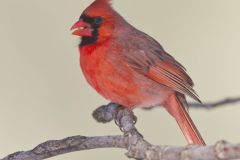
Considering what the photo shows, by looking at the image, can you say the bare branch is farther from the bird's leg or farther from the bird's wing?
the bird's wing

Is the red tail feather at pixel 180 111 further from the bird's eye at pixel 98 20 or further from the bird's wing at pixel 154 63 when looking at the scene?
the bird's eye at pixel 98 20

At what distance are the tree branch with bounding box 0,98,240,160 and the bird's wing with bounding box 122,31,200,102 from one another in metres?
0.15

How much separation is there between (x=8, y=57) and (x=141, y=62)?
1.05 metres

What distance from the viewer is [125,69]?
268 cm

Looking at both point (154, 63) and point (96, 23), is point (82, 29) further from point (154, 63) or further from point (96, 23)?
point (154, 63)

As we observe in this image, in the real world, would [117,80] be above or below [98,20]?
below

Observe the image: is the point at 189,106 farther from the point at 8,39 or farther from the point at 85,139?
the point at 8,39

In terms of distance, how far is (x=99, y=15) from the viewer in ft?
8.96

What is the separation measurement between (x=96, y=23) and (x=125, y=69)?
0.23 m

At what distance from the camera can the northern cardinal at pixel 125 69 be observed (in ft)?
8.69

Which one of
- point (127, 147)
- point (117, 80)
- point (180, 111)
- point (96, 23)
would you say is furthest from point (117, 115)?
point (127, 147)

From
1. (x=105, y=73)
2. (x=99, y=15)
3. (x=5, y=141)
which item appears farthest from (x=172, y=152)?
(x=5, y=141)

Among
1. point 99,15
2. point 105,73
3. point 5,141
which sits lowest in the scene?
point 5,141

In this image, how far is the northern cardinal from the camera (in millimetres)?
2648
